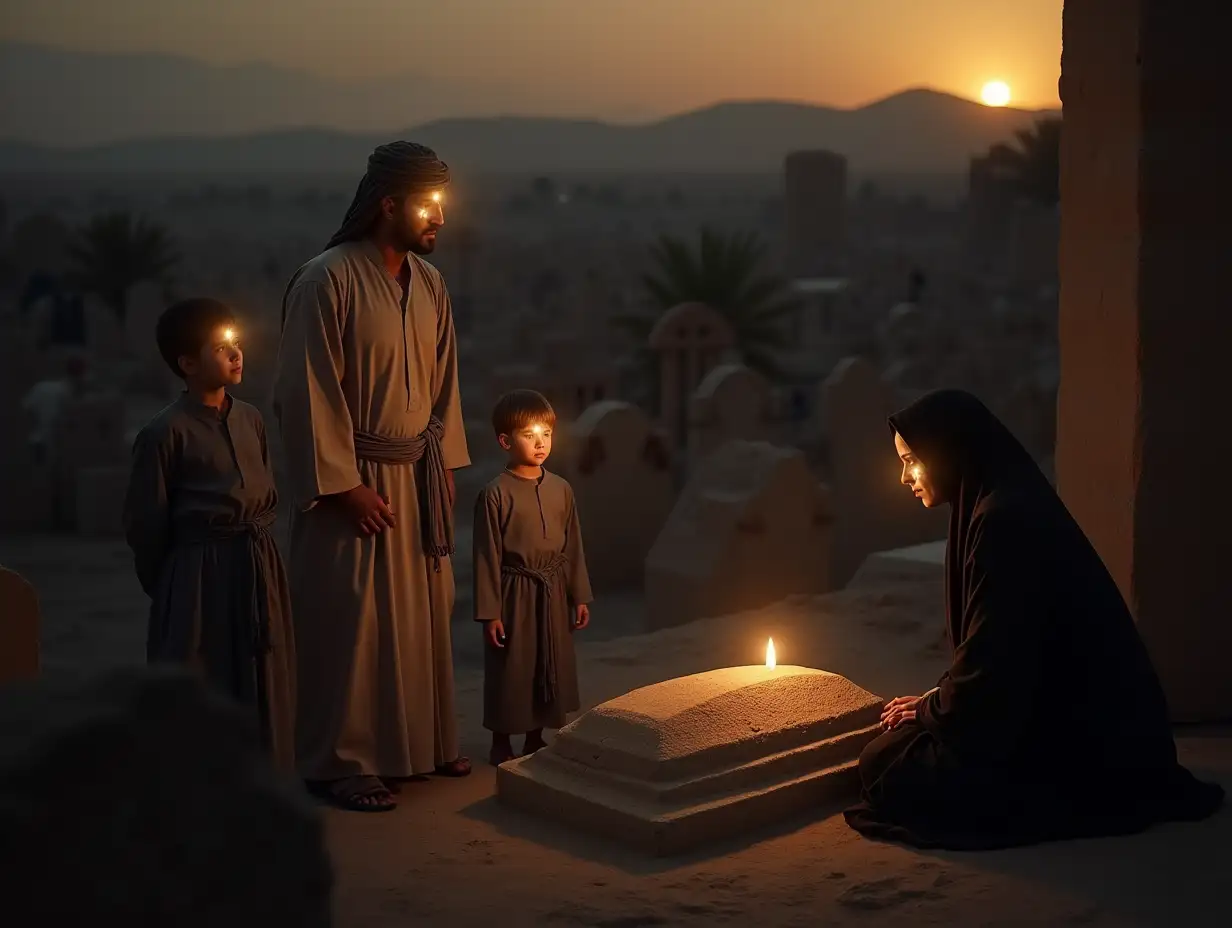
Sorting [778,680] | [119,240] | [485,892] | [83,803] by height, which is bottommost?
[485,892]

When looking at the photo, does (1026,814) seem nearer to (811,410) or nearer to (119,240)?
(811,410)

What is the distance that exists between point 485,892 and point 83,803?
2.20 meters

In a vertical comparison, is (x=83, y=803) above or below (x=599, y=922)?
above

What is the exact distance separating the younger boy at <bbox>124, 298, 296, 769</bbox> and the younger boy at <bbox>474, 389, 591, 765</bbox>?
3.02ft

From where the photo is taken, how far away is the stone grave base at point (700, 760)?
15.7 ft

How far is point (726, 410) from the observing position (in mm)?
14641

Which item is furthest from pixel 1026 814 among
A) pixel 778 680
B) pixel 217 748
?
pixel 217 748

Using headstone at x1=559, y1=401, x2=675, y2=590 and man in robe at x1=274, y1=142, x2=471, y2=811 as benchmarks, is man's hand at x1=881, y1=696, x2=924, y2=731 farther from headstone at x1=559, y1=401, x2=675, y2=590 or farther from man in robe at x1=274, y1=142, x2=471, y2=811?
headstone at x1=559, y1=401, x2=675, y2=590

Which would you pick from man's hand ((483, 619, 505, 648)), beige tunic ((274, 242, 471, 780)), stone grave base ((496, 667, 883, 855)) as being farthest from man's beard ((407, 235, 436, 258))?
stone grave base ((496, 667, 883, 855))

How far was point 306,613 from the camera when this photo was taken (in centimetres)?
526

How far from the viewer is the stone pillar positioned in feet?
19.4

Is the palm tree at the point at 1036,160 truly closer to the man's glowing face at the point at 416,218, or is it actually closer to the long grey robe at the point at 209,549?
the man's glowing face at the point at 416,218

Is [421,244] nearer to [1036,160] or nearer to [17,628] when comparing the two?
[17,628]

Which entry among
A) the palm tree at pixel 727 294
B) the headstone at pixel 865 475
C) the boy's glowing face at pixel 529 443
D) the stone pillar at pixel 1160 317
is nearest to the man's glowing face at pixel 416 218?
the boy's glowing face at pixel 529 443
